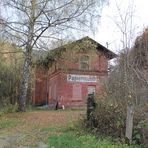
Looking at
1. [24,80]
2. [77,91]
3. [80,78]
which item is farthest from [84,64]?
[24,80]

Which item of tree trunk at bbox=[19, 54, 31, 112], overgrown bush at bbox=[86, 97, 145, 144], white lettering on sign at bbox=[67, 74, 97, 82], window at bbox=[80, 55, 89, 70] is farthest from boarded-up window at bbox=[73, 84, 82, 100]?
overgrown bush at bbox=[86, 97, 145, 144]

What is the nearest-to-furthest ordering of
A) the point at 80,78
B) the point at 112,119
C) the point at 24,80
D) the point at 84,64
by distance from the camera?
the point at 112,119, the point at 24,80, the point at 84,64, the point at 80,78

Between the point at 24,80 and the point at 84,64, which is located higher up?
the point at 84,64

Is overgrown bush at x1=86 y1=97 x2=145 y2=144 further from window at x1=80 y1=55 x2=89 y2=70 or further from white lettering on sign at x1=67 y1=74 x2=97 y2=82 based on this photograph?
white lettering on sign at x1=67 y1=74 x2=97 y2=82

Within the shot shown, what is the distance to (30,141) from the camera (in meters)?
13.4

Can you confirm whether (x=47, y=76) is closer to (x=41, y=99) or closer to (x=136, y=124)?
(x=41, y=99)

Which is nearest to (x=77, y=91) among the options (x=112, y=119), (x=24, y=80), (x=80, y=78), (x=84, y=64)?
(x=80, y=78)

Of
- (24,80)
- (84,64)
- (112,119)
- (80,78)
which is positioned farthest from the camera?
(80,78)

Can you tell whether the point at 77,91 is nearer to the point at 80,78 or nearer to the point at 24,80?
the point at 80,78

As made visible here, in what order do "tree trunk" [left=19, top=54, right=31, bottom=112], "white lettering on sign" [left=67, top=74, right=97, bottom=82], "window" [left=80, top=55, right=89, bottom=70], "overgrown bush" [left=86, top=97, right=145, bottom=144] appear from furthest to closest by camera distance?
1. "white lettering on sign" [left=67, top=74, right=97, bottom=82]
2. "window" [left=80, top=55, right=89, bottom=70]
3. "tree trunk" [left=19, top=54, right=31, bottom=112]
4. "overgrown bush" [left=86, top=97, right=145, bottom=144]

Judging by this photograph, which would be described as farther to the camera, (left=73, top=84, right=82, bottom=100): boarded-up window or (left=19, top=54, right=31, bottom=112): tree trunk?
(left=73, top=84, right=82, bottom=100): boarded-up window

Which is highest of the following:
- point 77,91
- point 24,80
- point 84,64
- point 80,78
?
point 84,64

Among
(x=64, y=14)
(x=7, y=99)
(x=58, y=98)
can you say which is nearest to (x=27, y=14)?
(x=64, y=14)

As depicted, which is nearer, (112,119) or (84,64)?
(112,119)
